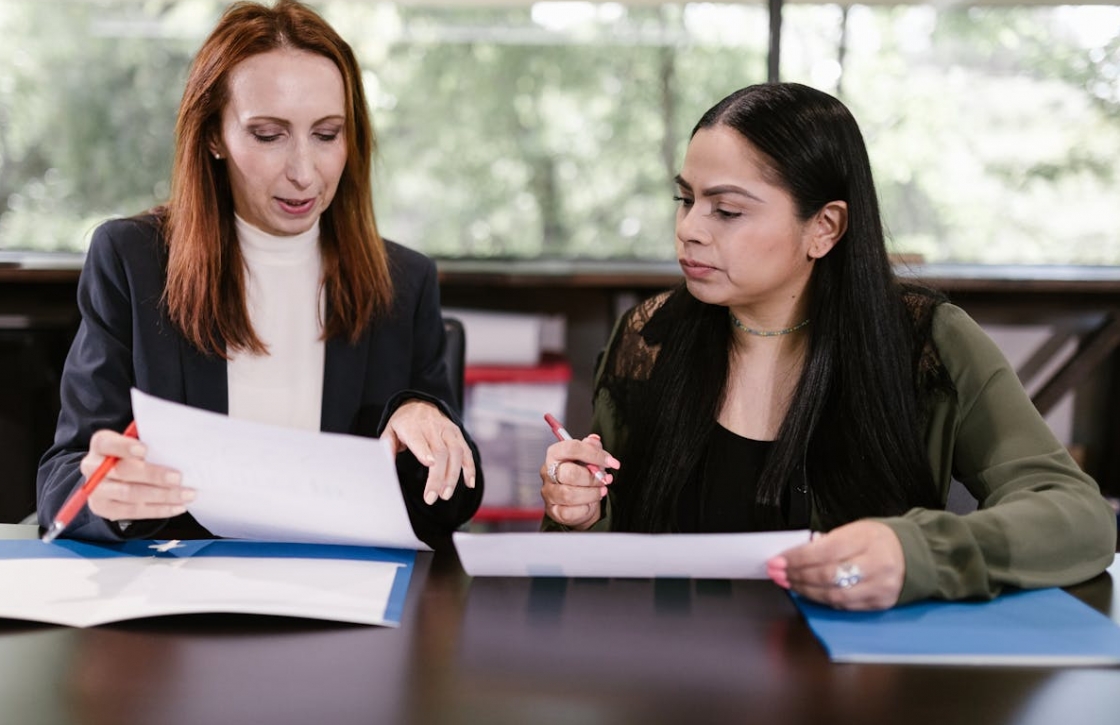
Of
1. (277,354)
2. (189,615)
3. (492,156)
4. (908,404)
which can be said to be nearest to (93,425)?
(277,354)

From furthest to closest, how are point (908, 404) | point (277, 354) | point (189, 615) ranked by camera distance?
point (277, 354), point (908, 404), point (189, 615)

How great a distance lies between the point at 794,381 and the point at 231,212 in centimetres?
90

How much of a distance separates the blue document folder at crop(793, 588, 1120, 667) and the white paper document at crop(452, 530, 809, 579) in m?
0.08

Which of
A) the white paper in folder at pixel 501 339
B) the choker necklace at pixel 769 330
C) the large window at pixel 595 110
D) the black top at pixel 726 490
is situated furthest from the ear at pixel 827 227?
the large window at pixel 595 110

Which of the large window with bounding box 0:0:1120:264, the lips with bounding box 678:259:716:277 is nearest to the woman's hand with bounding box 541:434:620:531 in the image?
the lips with bounding box 678:259:716:277

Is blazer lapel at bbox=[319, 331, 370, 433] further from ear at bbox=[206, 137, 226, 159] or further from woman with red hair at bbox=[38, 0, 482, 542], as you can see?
ear at bbox=[206, 137, 226, 159]

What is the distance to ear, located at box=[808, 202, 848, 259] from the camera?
1.48 m

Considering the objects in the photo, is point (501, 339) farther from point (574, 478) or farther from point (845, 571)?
point (845, 571)

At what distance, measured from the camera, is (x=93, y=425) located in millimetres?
1443

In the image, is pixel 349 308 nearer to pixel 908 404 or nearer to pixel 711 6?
pixel 908 404

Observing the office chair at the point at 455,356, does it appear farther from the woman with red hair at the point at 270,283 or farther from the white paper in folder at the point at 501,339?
the white paper in folder at the point at 501,339

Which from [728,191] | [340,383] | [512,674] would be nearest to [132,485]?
[512,674]

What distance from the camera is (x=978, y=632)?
1.03 m

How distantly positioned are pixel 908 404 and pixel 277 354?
3.06 ft
